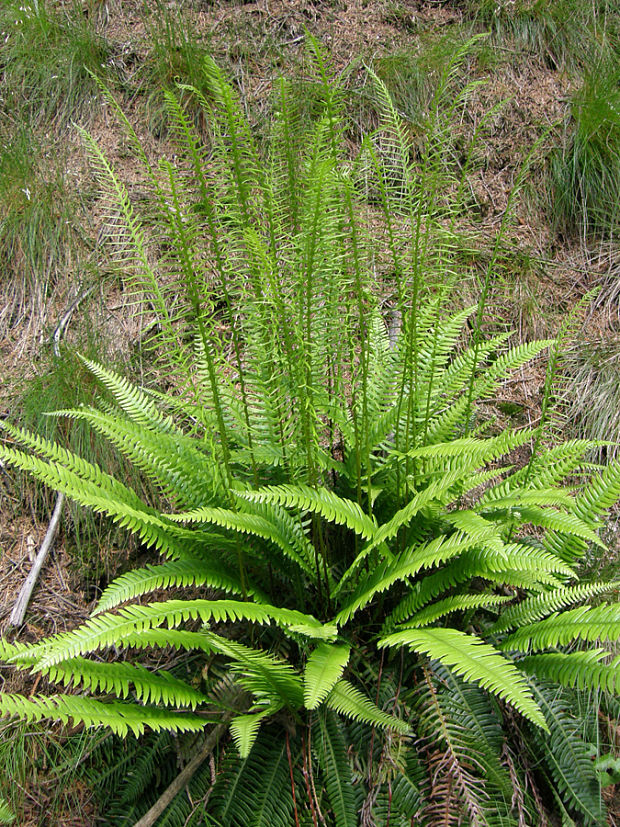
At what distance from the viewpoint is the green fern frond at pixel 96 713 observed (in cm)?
176

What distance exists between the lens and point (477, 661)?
182 centimetres

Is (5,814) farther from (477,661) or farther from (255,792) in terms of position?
(477,661)

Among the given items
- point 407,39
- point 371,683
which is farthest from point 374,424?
point 407,39

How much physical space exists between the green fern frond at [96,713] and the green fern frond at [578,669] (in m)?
1.08

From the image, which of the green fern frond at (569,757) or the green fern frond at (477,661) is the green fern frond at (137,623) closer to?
the green fern frond at (477,661)

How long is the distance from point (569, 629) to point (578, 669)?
0.12 m

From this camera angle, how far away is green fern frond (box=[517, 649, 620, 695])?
6.10 ft

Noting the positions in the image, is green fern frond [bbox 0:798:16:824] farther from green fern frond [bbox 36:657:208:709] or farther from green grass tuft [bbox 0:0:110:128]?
green grass tuft [bbox 0:0:110:128]

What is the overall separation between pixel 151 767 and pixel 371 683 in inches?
30.7

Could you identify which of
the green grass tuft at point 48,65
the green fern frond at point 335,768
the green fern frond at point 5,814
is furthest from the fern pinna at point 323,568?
the green grass tuft at point 48,65

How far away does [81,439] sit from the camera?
2934mm

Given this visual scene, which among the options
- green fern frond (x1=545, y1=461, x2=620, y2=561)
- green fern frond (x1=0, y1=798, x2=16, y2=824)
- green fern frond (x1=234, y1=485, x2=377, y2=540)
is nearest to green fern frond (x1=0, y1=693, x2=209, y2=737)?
green fern frond (x1=0, y1=798, x2=16, y2=824)

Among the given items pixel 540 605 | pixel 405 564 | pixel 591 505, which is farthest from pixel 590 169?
pixel 405 564

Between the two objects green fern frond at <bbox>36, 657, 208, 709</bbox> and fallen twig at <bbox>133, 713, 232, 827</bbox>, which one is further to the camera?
fallen twig at <bbox>133, 713, 232, 827</bbox>
